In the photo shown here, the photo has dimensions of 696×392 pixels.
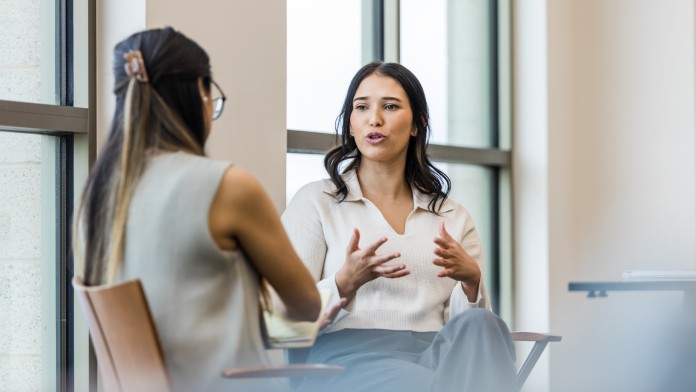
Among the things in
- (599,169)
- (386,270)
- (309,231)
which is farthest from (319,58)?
(599,169)

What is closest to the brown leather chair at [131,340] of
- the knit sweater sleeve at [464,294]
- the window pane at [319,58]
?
the knit sweater sleeve at [464,294]

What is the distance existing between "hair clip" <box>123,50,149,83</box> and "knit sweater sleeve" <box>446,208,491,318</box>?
4.29 feet

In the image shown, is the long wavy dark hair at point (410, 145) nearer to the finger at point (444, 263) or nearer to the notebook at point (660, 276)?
the finger at point (444, 263)

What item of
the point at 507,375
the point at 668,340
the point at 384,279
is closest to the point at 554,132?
the point at 668,340

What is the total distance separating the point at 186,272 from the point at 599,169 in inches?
131

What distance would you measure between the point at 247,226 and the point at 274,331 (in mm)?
227

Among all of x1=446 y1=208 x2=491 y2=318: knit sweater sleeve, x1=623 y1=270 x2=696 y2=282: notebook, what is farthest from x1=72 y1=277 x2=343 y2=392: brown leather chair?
x1=623 y1=270 x2=696 y2=282: notebook

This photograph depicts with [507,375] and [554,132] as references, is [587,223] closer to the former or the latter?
[554,132]

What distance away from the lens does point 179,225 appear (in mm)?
1727

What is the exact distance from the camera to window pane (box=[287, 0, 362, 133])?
3.40 meters

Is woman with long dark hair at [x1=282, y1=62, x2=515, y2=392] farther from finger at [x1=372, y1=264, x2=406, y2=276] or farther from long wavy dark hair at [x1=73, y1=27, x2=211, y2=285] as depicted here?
long wavy dark hair at [x1=73, y1=27, x2=211, y2=285]

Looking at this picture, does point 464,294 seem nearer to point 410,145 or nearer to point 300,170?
point 410,145

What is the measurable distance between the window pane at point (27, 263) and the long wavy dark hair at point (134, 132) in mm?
755

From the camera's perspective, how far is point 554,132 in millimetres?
4629
